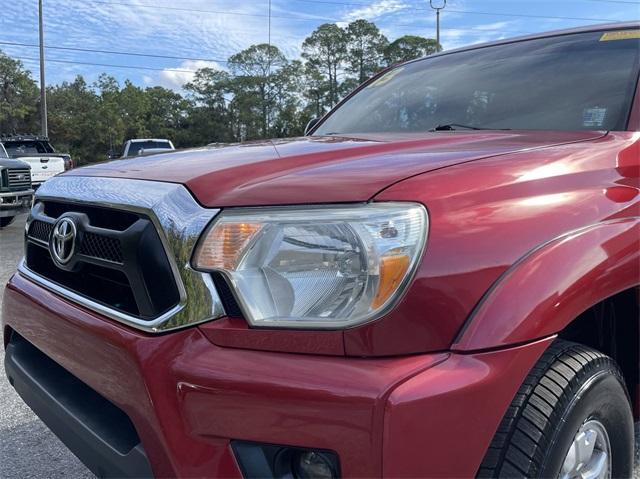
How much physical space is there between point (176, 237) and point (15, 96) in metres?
53.7

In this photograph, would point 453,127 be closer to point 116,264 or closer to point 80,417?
point 116,264

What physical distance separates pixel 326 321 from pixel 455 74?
2073 mm

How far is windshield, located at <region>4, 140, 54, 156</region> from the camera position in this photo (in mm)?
16297

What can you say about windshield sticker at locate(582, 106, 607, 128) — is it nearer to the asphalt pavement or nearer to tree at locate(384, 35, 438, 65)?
the asphalt pavement

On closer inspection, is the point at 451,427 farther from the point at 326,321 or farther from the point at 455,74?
the point at 455,74

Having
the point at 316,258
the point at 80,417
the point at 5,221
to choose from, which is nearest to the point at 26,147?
the point at 5,221

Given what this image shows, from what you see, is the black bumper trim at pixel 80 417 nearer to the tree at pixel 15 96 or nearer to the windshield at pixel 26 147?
the windshield at pixel 26 147

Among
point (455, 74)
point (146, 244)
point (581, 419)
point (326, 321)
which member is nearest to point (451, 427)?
point (326, 321)

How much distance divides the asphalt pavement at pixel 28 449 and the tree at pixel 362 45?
61.4 metres

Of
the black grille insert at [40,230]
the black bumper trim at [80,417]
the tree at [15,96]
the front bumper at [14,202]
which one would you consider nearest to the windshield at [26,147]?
the front bumper at [14,202]

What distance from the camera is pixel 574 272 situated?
144 cm

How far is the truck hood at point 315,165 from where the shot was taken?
4.69 feet

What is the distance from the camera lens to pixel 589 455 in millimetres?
1662

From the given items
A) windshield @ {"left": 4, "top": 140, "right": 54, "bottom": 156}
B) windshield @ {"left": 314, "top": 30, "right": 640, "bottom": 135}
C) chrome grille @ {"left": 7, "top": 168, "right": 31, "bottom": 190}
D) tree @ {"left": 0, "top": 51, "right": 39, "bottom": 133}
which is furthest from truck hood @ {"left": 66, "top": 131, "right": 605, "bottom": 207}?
tree @ {"left": 0, "top": 51, "right": 39, "bottom": 133}
